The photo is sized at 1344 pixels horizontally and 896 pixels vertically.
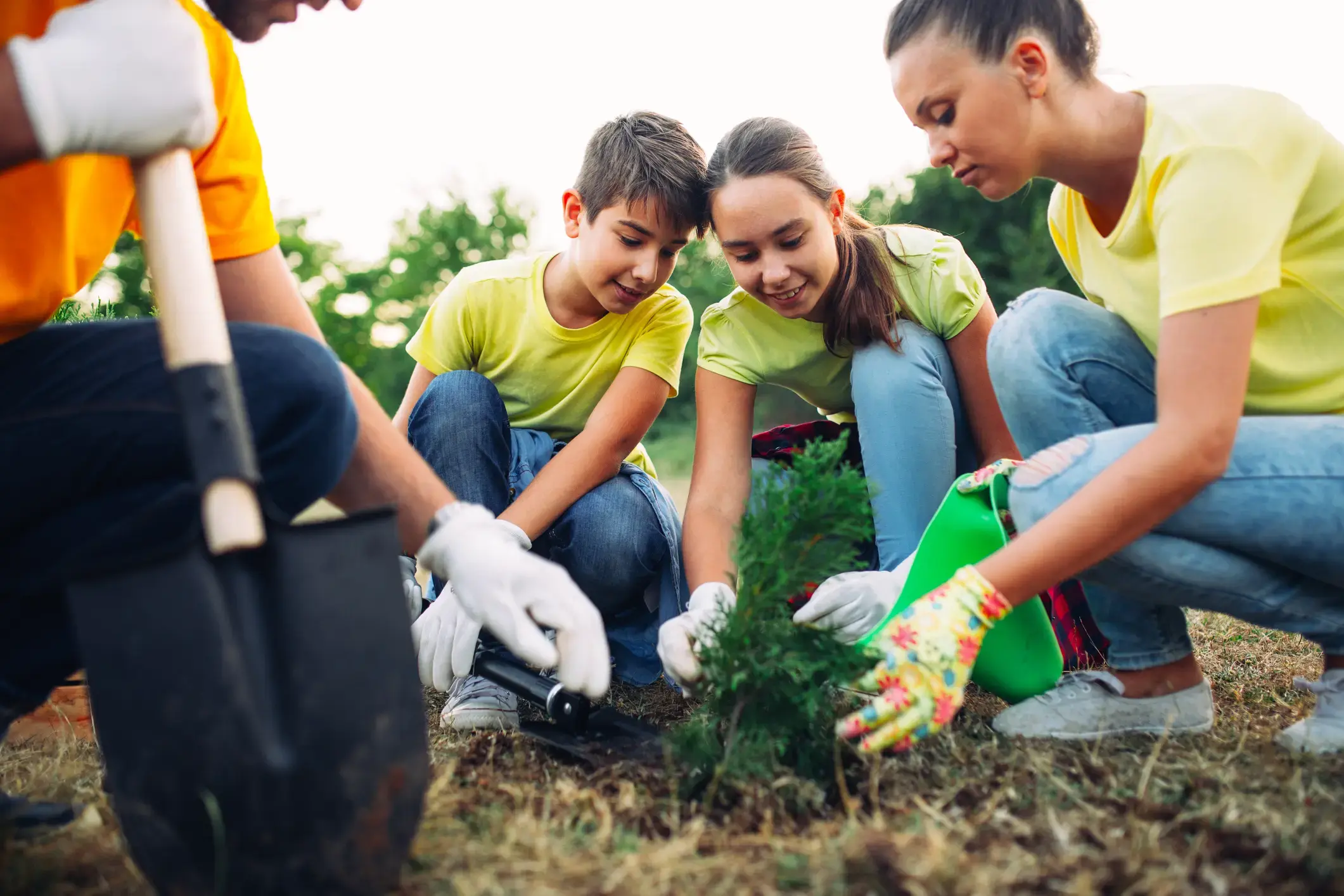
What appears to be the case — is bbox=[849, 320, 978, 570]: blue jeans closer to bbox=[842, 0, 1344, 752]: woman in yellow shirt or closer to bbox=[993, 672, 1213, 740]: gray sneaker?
bbox=[842, 0, 1344, 752]: woman in yellow shirt

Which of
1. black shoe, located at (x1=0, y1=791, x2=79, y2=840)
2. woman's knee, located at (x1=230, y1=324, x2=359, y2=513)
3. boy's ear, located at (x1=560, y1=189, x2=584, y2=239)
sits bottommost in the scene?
black shoe, located at (x1=0, y1=791, x2=79, y2=840)

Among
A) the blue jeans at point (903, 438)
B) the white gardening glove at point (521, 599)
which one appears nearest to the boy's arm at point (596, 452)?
Result: the blue jeans at point (903, 438)

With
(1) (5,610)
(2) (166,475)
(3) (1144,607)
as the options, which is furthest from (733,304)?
(1) (5,610)

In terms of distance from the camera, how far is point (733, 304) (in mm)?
2566

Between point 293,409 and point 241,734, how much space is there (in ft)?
1.75

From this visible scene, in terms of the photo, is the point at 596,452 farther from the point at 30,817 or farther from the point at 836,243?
the point at 30,817

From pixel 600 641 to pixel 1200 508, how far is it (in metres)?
1.01

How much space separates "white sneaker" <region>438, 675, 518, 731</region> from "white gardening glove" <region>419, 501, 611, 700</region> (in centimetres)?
64

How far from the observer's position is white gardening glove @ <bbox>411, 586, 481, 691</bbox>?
83.0 inches

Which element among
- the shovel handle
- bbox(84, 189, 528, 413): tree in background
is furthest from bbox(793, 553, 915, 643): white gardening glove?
bbox(84, 189, 528, 413): tree in background

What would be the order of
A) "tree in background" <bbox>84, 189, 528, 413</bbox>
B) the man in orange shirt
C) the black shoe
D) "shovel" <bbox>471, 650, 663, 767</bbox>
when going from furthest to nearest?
1. "tree in background" <bbox>84, 189, 528, 413</bbox>
2. "shovel" <bbox>471, 650, 663, 767</bbox>
3. the black shoe
4. the man in orange shirt

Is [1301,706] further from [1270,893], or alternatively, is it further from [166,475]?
[166,475]

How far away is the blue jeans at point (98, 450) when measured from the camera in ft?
4.40

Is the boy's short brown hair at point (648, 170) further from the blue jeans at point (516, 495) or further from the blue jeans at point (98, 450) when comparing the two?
the blue jeans at point (98, 450)
